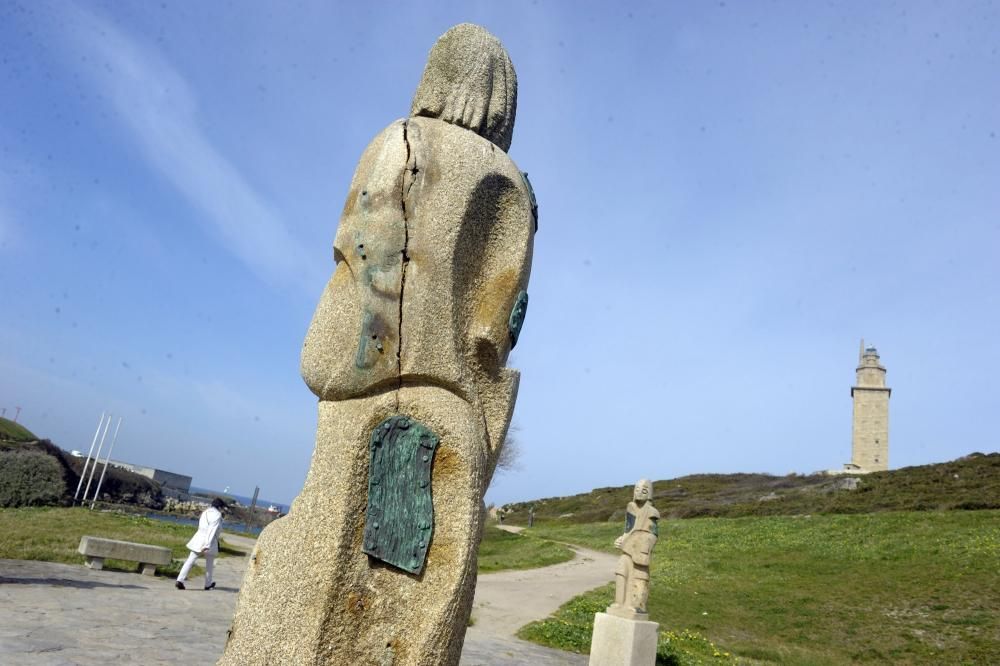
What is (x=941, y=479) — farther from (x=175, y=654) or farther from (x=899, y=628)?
(x=175, y=654)

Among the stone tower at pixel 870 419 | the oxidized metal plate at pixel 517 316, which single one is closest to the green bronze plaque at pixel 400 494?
the oxidized metal plate at pixel 517 316

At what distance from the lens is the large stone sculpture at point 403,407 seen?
10.9 feet

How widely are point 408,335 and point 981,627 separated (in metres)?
14.2

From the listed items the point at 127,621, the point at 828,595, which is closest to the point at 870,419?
the point at 828,595

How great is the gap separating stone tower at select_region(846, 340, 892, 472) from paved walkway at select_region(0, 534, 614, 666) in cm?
5903

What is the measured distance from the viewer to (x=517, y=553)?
26.6 metres

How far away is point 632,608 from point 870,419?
206 feet

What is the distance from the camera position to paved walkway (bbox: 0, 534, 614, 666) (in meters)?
5.46

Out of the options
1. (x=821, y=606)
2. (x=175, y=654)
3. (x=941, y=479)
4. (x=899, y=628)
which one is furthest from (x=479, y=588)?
(x=941, y=479)

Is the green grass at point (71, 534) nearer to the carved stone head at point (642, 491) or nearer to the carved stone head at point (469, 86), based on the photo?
the carved stone head at point (642, 491)

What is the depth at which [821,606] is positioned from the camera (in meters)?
15.8

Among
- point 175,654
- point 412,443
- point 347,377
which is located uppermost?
point 347,377

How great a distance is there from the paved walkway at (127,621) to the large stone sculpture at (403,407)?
2.78 m

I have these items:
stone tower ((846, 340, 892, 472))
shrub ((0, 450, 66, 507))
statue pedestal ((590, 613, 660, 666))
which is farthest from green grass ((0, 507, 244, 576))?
stone tower ((846, 340, 892, 472))
